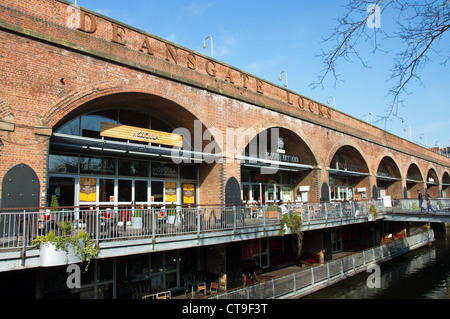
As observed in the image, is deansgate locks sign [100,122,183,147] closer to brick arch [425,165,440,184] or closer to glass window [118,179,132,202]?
glass window [118,179,132,202]

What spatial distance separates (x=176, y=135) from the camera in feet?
44.0

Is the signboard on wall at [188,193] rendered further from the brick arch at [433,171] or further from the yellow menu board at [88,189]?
the brick arch at [433,171]

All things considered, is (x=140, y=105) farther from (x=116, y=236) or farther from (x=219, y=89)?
(x=116, y=236)

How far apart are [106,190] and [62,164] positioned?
71.9 inches

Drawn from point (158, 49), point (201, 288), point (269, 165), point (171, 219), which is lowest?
point (201, 288)

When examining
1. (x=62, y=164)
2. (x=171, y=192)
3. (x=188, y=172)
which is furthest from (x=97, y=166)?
(x=188, y=172)

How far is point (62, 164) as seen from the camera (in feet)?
36.4

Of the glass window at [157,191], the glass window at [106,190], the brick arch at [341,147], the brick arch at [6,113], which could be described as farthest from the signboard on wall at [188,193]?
the brick arch at [341,147]

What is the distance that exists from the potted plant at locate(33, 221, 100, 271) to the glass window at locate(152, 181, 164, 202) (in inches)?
230

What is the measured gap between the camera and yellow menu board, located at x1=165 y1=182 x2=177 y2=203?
1392 cm

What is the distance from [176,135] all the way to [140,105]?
75.5 inches

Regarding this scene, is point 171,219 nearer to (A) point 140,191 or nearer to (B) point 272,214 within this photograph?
(A) point 140,191

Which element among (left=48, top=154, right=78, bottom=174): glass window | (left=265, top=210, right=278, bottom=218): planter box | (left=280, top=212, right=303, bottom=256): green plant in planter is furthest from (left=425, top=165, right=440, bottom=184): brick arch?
(left=48, top=154, right=78, bottom=174): glass window

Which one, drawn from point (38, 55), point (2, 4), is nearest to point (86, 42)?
point (38, 55)
